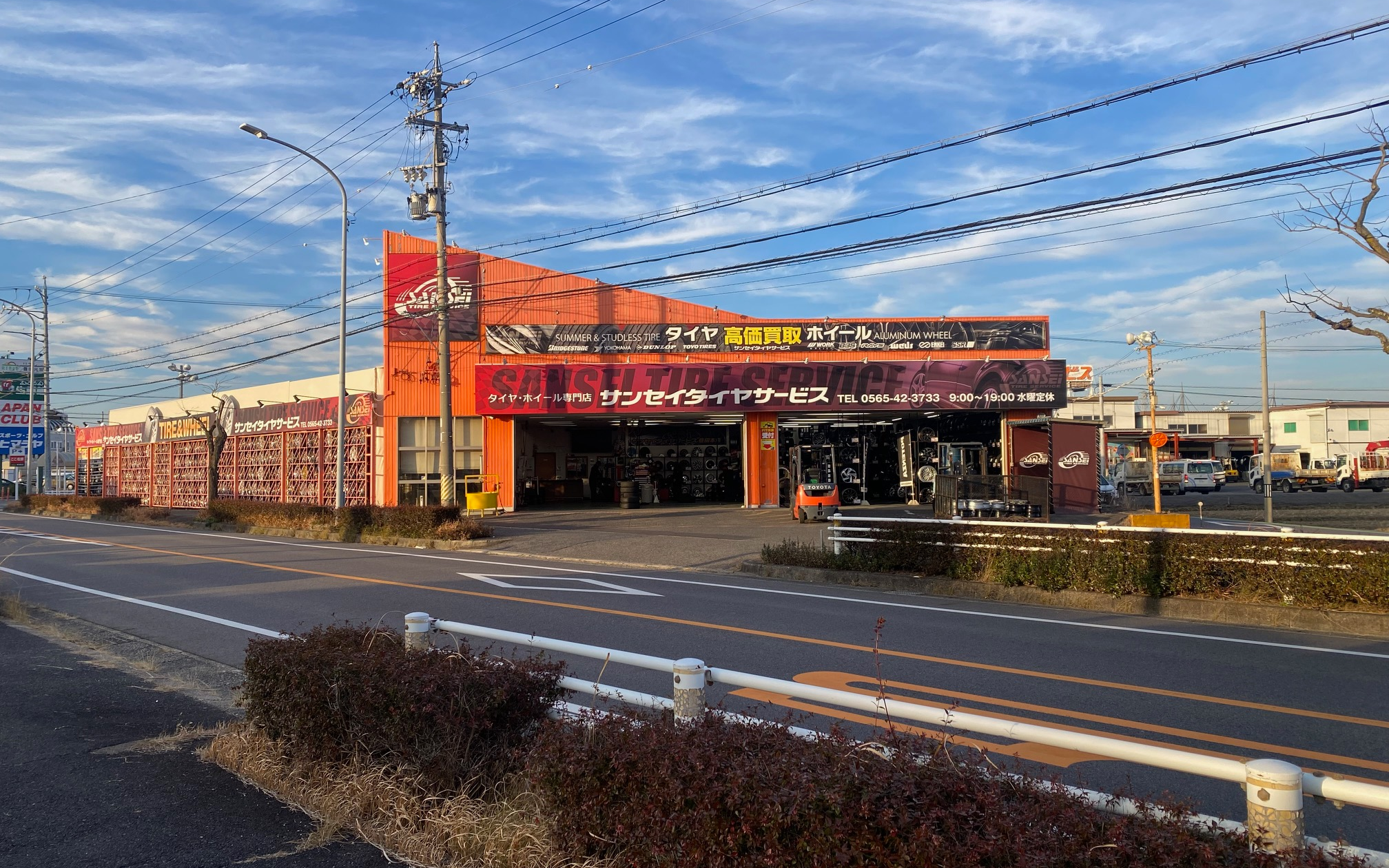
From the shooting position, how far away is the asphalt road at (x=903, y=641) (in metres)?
6.57

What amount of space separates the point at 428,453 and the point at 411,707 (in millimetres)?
31973

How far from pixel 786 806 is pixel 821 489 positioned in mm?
26259

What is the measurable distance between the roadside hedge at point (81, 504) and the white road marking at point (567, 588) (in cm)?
3121

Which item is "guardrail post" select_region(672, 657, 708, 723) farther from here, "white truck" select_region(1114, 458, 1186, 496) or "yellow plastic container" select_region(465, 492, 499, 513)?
"white truck" select_region(1114, 458, 1186, 496)

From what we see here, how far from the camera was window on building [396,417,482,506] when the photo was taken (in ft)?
116

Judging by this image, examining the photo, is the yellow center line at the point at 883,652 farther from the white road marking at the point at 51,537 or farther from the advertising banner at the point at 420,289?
the advertising banner at the point at 420,289

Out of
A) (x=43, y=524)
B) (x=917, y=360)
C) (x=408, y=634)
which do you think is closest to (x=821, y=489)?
(x=917, y=360)

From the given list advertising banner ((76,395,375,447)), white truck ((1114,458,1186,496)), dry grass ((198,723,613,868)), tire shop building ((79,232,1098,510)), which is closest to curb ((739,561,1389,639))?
dry grass ((198,723,613,868))

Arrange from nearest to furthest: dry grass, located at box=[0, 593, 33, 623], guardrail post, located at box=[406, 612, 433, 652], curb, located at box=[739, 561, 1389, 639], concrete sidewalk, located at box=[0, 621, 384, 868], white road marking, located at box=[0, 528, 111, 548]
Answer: concrete sidewalk, located at box=[0, 621, 384, 868] < guardrail post, located at box=[406, 612, 433, 652] < curb, located at box=[739, 561, 1389, 639] < dry grass, located at box=[0, 593, 33, 623] < white road marking, located at box=[0, 528, 111, 548]

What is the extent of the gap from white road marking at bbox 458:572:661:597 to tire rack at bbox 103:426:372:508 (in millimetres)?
16934

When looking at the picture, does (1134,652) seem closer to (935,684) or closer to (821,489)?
(935,684)

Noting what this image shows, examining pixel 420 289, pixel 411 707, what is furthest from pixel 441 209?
pixel 411 707

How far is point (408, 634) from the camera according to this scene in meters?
5.86

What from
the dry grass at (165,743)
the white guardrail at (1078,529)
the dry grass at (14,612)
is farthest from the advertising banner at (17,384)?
the dry grass at (165,743)
